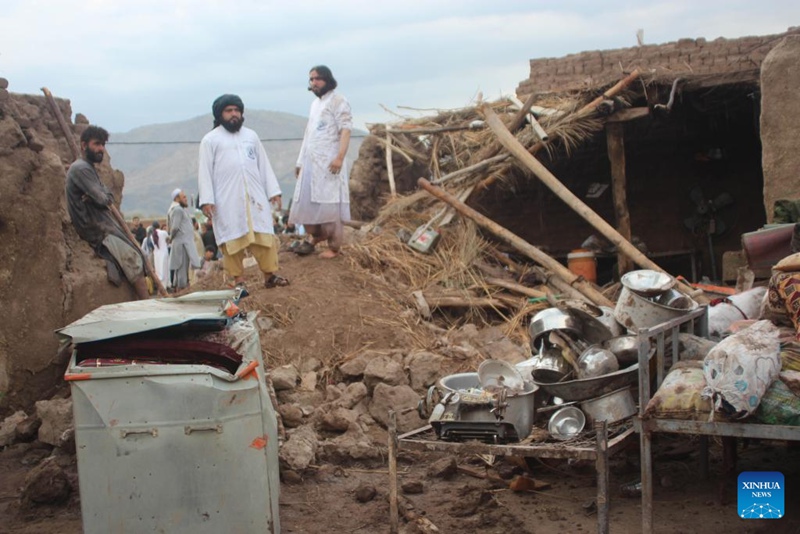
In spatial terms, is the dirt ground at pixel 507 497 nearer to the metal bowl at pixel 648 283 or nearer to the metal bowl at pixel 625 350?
the metal bowl at pixel 625 350

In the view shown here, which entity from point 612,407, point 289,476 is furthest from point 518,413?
point 289,476

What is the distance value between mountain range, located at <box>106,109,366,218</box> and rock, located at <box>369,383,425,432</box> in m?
69.0

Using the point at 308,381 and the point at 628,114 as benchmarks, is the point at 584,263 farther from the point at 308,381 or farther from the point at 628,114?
the point at 308,381

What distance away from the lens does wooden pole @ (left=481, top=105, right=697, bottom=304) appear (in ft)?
28.9

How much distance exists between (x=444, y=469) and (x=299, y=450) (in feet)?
3.12

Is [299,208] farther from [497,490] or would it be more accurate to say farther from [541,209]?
[541,209]

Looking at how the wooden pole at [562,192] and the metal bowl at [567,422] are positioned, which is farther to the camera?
the wooden pole at [562,192]

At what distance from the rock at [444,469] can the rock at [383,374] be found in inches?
46.5

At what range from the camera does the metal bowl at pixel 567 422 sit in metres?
4.82

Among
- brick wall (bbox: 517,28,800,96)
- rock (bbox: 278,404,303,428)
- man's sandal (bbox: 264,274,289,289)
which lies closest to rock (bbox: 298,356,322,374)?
rock (bbox: 278,404,303,428)

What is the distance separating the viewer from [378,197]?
1231 cm

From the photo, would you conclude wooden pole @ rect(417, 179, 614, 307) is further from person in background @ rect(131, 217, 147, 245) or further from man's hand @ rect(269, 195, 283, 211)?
person in background @ rect(131, 217, 147, 245)

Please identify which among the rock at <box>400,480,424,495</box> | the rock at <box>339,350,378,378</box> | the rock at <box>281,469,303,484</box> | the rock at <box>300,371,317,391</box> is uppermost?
the rock at <box>339,350,378,378</box>

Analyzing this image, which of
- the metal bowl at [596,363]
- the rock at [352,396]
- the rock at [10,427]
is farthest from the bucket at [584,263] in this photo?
the rock at [10,427]
